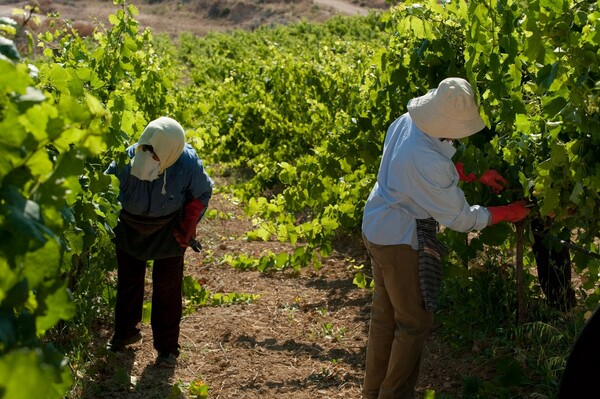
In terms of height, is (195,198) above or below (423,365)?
above

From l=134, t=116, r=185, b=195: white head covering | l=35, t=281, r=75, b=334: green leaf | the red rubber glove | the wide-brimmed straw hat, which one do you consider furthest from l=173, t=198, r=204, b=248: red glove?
l=35, t=281, r=75, b=334: green leaf

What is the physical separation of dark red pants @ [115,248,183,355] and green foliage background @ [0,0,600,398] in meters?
0.21

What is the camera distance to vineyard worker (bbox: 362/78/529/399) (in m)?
3.89

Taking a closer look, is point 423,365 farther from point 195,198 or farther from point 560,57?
point 560,57

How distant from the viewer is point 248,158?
1077 cm

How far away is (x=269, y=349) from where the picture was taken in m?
5.51

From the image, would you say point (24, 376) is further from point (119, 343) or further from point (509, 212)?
point (119, 343)

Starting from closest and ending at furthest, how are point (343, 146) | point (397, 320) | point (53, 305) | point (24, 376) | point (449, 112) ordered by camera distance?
point (24, 376), point (53, 305), point (449, 112), point (397, 320), point (343, 146)

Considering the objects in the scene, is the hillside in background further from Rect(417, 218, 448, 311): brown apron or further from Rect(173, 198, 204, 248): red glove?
Rect(417, 218, 448, 311): brown apron

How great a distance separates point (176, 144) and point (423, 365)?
171cm

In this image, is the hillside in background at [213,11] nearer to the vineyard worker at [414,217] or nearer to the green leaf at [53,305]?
the vineyard worker at [414,217]

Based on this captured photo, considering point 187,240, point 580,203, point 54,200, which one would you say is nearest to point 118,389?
point 187,240

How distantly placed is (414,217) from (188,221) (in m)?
1.39

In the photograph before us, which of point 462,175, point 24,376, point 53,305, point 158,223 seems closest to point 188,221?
point 158,223
